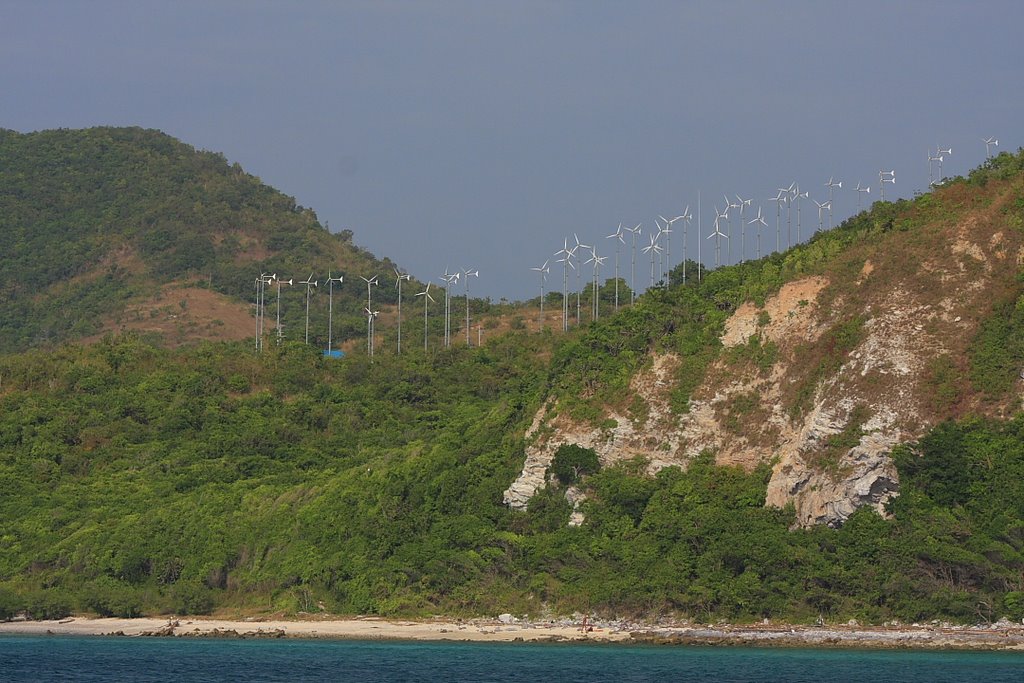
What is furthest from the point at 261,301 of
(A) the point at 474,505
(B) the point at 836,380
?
(B) the point at 836,380

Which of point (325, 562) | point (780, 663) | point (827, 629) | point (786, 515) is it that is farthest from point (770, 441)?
point (325, 562)

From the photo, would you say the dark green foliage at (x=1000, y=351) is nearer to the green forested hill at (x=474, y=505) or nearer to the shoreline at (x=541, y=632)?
the green forested hill at (x=474, y=505)

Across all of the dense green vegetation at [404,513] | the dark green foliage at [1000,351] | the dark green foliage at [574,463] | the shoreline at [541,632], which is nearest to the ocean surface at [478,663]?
the shoreline at [541,632]

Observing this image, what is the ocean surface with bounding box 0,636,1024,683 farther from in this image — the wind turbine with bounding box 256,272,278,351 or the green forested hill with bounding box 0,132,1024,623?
the wind turbine with bounding box 256,272,278,351

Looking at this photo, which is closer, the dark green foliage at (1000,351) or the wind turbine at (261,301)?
the dark green foliage at (1000,351)

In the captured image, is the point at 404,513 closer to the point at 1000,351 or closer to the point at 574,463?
the point at 574,463

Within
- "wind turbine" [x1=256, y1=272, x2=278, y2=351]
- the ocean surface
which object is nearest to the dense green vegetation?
the ocean surface
